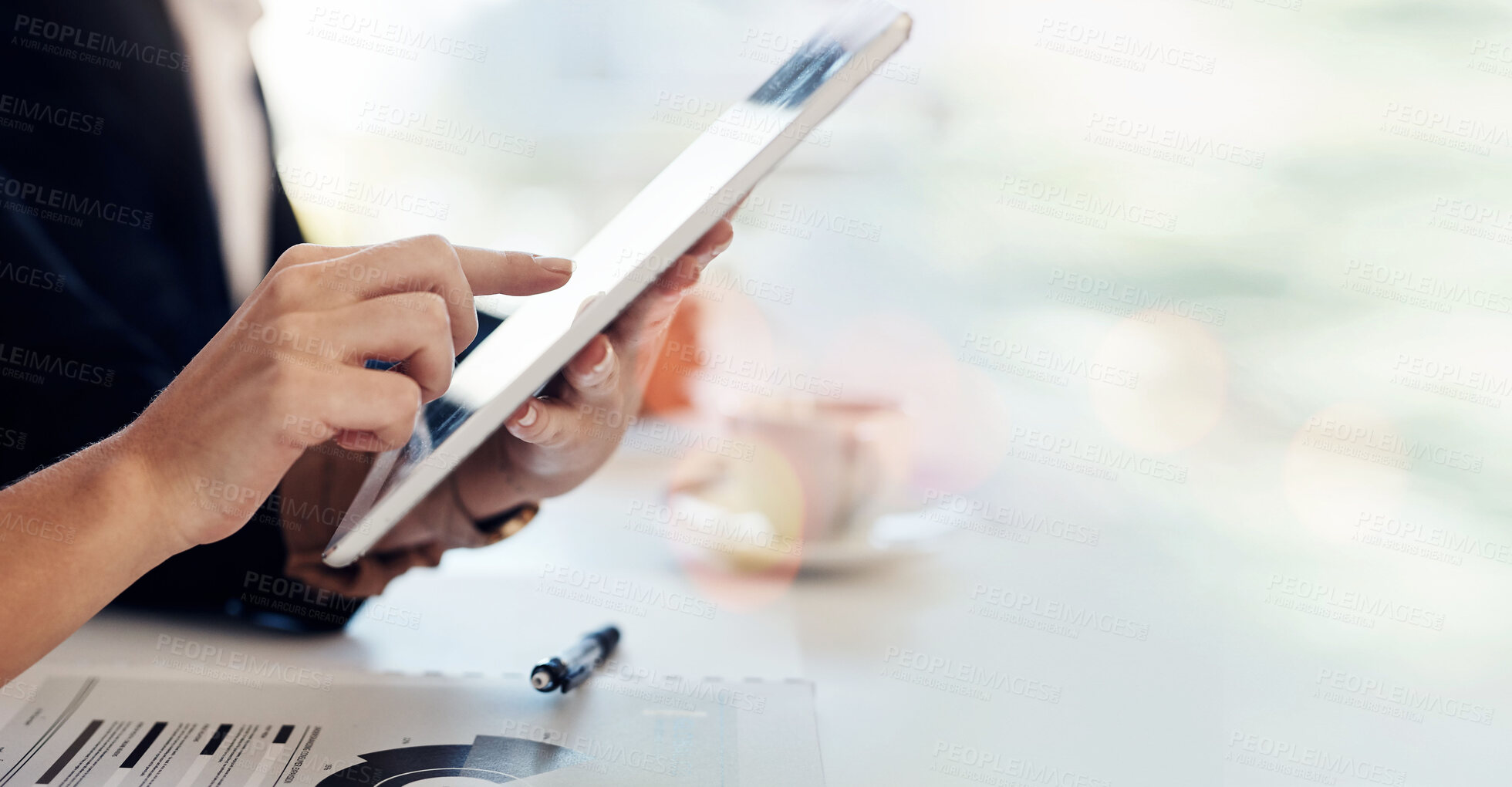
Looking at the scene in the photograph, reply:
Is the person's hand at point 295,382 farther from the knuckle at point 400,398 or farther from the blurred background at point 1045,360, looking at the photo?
the blurred background at point 1045,360

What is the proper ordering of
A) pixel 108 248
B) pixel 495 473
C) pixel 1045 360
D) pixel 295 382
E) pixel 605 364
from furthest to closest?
pixel 1045 360 → pixel 108 248 → pixel 495 473 → pixel 605 364 → pixel 295 382

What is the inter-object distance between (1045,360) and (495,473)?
759 millimetres

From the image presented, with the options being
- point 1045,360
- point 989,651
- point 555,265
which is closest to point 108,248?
point 555,265

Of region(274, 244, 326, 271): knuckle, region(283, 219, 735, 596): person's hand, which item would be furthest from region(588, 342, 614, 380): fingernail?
region(274, 244, 326, 271): knuckle

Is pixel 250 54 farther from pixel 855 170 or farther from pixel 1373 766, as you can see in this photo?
pixel 1373 766

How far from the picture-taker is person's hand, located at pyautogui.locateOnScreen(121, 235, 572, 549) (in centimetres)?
32

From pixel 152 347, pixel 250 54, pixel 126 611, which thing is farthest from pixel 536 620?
pixel 250 54

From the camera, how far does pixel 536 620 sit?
1.81 feet

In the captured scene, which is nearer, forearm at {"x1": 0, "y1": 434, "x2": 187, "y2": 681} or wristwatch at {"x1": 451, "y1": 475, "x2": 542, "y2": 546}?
forearm at {"x1": 0, "y1": 434, "x2": 187, "y2": 681}

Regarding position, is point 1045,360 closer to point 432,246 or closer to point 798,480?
point 798,480

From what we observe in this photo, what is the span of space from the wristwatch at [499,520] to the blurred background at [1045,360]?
0.05 m

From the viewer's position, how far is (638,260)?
340 millimetres

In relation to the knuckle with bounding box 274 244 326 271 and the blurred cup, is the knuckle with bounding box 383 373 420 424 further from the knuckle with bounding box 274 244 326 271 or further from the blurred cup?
the blurred cup

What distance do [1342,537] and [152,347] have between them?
41.9 inches
